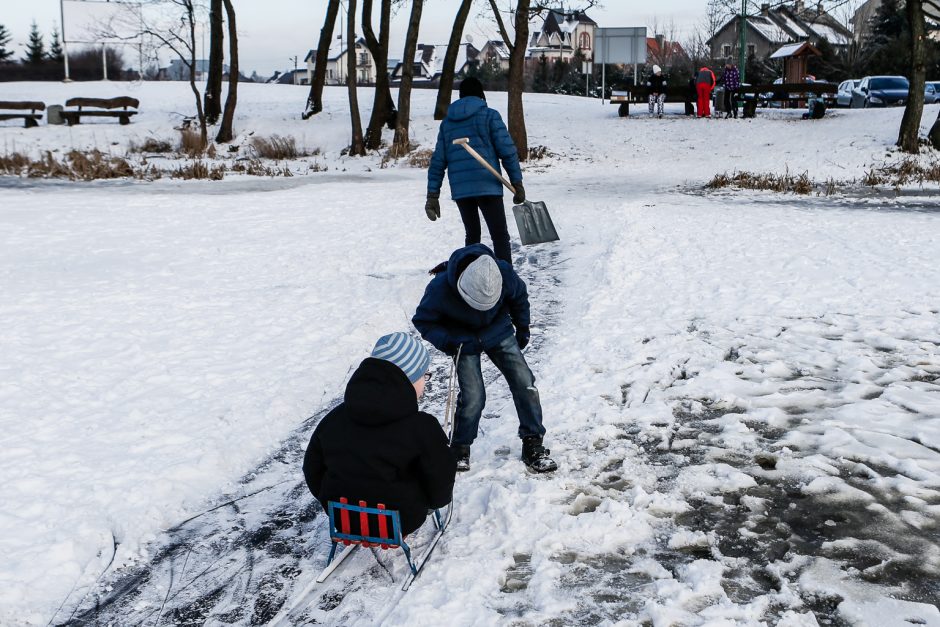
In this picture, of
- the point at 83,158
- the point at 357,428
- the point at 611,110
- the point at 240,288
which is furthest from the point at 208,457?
the point at 611,110

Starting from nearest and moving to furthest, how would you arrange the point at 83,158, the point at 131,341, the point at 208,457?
1. the point at 208,457
2. the point at 131,341
3. the point at 83,158

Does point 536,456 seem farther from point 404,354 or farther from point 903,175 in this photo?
point 903,175

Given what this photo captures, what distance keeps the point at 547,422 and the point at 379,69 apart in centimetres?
1944

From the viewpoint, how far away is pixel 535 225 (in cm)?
957

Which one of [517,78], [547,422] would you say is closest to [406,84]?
[517,78]

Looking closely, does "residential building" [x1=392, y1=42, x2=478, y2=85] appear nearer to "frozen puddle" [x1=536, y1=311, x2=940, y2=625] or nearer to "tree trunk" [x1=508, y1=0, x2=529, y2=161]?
"tree trunk" [x1=508, y1=0, x2=529, y2=161]

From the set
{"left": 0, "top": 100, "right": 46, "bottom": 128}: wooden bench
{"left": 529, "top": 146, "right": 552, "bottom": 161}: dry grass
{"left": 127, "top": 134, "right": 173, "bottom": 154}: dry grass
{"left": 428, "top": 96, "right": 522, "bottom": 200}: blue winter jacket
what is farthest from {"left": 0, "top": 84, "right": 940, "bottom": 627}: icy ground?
{"left": 0, "top": 100, "right": 46, "bottom": 128}: wooden bench

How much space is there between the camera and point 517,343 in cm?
458

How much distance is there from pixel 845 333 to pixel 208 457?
473 cm

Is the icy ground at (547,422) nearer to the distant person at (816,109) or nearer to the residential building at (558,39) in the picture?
the distant person at (816,109)

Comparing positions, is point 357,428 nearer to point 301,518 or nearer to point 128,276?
point 301,518

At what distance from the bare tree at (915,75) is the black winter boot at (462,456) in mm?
18651

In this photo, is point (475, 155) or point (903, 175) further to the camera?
point (903, 175)

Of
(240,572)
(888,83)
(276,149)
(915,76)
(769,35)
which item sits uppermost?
(769,35)
